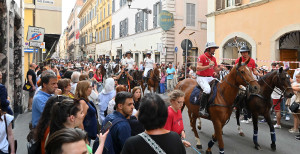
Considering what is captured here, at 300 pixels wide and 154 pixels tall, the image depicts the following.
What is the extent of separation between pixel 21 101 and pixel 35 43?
242 cm

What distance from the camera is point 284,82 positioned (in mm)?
6570

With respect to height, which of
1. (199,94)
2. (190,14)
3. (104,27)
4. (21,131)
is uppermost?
(104,27)

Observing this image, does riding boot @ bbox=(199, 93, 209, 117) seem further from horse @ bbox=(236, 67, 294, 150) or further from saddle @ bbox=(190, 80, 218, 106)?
horse @ bbox=(236, 67, 294, 150)

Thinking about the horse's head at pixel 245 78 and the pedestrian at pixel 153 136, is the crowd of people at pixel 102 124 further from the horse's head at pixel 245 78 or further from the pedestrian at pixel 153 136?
the horse's head at pixel 245 78

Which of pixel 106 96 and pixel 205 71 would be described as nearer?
pixel 106 96

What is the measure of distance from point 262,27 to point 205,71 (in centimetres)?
961

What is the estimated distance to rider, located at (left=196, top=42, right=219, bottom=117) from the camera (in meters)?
6.24

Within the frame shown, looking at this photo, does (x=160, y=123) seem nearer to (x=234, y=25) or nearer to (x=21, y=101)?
(x=21, y=101)

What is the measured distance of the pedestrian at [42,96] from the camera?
373 centimetres

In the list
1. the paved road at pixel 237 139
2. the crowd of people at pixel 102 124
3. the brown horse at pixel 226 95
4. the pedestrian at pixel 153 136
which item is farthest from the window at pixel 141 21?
the pedestrian at pixel 153 136

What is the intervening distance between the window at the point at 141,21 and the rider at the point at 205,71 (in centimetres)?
2057

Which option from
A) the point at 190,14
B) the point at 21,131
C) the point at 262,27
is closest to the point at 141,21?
the point at 190,14

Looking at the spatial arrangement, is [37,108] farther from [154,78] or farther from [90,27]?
[90,27]

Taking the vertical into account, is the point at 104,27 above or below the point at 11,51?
above
